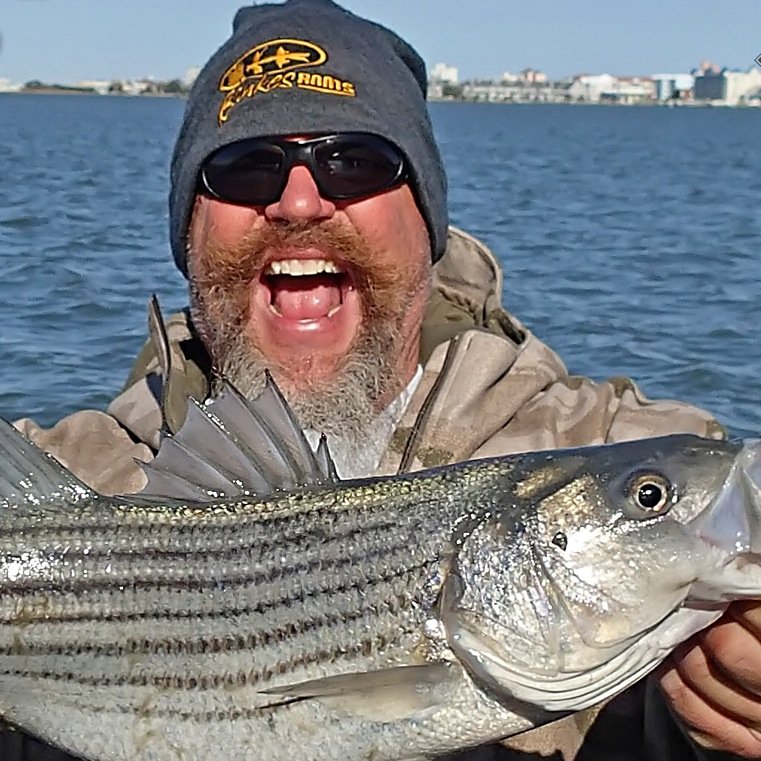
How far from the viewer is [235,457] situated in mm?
3209

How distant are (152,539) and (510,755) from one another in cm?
143

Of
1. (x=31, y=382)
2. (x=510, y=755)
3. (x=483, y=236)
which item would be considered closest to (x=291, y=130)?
(x=510, y=755)

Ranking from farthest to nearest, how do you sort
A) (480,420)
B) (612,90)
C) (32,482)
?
1. (612,90)
2. (480,420)
3. (32,482)

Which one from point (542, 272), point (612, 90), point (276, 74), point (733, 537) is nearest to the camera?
point (733, 537)

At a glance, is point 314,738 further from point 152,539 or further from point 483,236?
point 483,236

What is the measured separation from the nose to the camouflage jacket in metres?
0.64

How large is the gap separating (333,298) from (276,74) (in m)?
0.83

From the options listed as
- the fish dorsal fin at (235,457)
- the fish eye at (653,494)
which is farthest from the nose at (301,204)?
the fish eye at (653,494)

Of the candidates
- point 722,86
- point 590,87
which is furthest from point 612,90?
point 722,86

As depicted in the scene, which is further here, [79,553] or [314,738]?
[79,553]

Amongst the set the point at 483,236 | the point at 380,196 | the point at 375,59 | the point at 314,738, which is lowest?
the point at 483,236

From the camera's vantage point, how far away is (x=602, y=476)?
9.70 feet

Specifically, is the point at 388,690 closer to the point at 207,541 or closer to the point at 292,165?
the point at 207,541

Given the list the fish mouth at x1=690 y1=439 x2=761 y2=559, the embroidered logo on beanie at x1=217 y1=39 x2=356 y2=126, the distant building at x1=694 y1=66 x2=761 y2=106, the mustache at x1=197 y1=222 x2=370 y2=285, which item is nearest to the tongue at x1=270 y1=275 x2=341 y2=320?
the mustache at x1=197 y1=222 x2=370 y2=285
